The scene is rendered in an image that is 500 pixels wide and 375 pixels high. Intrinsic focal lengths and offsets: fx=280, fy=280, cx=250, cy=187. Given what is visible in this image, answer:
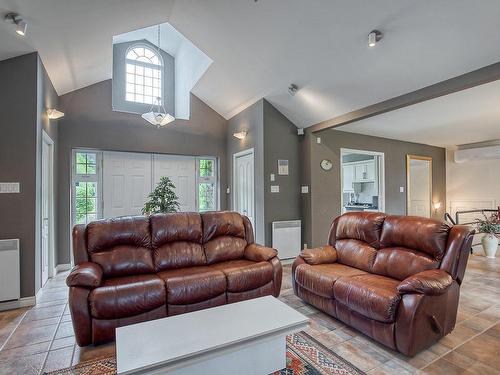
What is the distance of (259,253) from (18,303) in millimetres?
→ 2672

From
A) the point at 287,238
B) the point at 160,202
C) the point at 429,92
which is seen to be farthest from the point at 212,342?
the point at 429,92

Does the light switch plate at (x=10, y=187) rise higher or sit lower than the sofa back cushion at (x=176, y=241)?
higher

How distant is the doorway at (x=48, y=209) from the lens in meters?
3.81

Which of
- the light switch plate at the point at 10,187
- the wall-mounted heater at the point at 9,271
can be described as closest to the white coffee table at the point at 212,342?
the wall-mounted heater at the point at 9,271

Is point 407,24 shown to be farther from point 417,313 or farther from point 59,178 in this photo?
point 59,178

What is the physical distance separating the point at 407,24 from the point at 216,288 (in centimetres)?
313

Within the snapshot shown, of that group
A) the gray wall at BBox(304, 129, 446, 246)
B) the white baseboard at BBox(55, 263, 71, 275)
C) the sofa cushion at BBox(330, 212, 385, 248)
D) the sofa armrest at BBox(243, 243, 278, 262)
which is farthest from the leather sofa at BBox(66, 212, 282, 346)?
the white baseboard at BBox(55, 263, 71, 275)

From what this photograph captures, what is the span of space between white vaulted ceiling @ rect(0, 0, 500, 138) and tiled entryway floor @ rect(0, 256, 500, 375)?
256 centimetres

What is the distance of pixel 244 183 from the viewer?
5496mm

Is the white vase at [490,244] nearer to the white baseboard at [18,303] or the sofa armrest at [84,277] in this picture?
the sofa armrest at [84,277]

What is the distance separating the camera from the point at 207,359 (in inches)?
59.6

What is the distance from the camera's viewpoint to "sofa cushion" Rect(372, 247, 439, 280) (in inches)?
93.8

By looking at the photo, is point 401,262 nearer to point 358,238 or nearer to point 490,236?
point 358,238

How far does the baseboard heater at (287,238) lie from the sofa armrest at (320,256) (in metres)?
1.65
